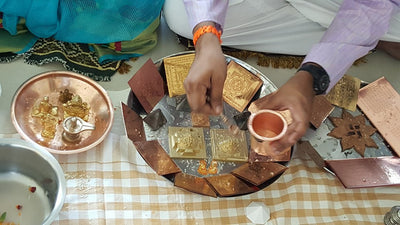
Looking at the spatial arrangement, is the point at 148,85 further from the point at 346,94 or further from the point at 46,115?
the point at 346,94

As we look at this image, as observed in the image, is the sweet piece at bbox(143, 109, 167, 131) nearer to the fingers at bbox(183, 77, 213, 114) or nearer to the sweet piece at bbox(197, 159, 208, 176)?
the sweet piece at bbox(197, 159, 208, 176)

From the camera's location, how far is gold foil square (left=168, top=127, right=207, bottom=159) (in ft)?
4.64

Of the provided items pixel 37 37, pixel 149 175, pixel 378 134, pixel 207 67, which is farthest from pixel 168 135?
pixel 378 134

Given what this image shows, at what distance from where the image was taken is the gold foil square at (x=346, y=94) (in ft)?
5.38

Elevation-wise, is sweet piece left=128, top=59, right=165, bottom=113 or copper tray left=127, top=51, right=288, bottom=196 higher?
sweet piece left=128, top=59, right=165, bottom=113

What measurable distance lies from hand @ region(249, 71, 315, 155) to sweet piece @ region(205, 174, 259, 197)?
0.81ft

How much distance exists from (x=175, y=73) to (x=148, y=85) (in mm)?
114

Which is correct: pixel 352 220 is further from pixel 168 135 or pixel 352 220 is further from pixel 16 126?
pixel 16 126

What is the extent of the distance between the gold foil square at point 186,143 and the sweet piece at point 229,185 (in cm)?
11

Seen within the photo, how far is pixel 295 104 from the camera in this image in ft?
3.51

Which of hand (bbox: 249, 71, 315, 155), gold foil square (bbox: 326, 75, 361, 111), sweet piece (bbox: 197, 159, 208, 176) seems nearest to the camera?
hand (bbox: 249, 71, 315, 155)

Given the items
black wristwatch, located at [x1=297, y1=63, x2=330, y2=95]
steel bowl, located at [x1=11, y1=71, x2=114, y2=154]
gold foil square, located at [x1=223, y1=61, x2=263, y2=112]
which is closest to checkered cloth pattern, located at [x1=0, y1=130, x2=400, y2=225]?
steel bowl, located at [x1=11, y1=71, x2=114, y2=154]

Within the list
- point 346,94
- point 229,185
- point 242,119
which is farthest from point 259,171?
point 346,94

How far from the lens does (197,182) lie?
1.33 m
